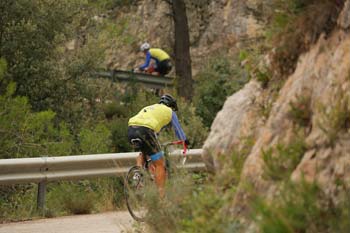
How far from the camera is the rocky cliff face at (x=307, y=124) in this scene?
20.9ft

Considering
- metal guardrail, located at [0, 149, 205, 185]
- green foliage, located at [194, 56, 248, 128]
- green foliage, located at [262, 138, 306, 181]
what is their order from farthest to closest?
green foliage, located at [194, 56, 248, 128] → metal guardrail, located at [0, 149, 205, 185] → green foliage, located at [262, 138, 306, 181]

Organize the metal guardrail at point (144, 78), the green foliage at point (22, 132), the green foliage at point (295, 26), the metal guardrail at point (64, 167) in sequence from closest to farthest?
1. the green foliage at point (295, 26)
2. the metal guardrail at point (64, 167)
3. the green foliage at point (22, 132)
4. the metal guardrail at point (144, 78)

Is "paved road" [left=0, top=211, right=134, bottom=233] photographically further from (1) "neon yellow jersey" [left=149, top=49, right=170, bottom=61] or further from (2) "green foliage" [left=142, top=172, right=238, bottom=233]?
(1) "neon yellow jersey" [left=149, top=49, right=170, bottom=61]

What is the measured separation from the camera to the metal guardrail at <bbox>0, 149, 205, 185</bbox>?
14062 millimetres

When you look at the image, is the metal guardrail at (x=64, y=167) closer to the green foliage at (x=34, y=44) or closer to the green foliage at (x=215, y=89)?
the green foliage at (x=34, y=44)

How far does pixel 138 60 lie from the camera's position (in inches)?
1476

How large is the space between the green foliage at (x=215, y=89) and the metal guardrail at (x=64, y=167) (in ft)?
30.6

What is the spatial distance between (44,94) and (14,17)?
203 centimetres

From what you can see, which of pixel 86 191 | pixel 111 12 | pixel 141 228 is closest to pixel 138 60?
pixel 111 12

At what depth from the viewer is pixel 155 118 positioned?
1285 centimetres

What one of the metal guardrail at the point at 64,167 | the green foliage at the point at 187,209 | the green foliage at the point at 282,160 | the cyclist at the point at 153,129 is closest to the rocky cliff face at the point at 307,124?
the green foliage at the point at 282,160

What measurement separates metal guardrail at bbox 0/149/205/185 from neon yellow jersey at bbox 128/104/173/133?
39.8 inches

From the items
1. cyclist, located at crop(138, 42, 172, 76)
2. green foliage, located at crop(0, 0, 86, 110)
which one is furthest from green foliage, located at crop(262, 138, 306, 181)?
cyclist, located at crop(138, 42, 172, 76)

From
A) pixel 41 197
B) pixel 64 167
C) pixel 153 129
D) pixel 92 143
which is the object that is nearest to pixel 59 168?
pixel 64 167
